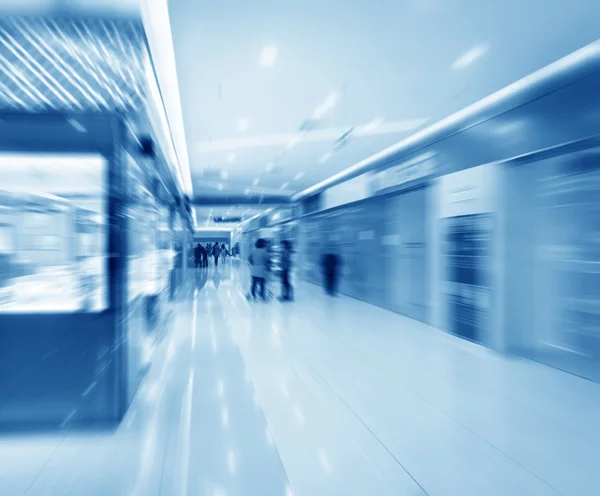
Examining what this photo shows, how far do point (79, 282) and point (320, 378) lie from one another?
9.10 ft

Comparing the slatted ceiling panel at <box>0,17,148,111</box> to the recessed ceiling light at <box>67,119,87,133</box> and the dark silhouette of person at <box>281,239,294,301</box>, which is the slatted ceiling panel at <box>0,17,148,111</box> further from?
the dark silhouette of person at <box>281,239,294,301</box>

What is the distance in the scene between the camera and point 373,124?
792cm

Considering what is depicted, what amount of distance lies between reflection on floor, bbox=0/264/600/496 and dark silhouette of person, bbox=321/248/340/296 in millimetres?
6495

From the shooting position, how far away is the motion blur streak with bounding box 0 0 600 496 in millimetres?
3189

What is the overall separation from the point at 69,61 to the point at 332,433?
4277mm

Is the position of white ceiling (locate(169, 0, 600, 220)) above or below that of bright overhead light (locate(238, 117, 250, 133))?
below

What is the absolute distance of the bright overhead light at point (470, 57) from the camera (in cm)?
483

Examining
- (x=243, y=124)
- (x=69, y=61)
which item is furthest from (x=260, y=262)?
(x=69, y=61)

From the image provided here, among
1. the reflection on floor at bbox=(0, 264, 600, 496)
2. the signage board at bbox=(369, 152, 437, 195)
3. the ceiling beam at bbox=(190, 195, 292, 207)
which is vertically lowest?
the reflection on floor at bbox=(0, 264, 600, 496)

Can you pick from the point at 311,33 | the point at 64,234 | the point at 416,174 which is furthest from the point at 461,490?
the point at 416,174

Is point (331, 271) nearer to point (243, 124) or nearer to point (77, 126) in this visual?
point (243, 124)

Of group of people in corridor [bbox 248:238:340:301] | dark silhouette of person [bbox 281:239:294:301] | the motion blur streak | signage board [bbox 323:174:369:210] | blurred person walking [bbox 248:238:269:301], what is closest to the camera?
the motion blur streak

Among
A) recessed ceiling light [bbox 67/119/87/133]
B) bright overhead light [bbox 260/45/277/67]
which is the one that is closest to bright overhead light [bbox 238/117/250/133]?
bright overhead light [bbox 260/45/277/67]

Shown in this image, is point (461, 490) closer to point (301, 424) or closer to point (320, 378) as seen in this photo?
point (301, 424)
